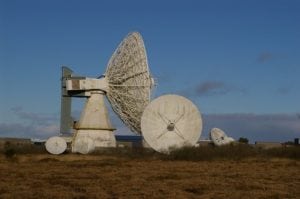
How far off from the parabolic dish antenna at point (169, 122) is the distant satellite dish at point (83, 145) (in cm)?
1266

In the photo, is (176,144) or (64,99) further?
(64,99)

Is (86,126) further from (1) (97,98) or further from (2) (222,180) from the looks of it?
(2) (222,180)

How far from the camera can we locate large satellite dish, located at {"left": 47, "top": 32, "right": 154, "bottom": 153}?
2581 inches

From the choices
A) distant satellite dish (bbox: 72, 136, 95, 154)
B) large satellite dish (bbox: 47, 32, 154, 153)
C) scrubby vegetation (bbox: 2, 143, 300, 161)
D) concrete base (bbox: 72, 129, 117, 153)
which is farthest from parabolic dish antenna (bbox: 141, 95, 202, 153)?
concrete base (bbox: 72, 129, 117, 153)

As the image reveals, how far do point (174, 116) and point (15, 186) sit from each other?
33955 millimetres

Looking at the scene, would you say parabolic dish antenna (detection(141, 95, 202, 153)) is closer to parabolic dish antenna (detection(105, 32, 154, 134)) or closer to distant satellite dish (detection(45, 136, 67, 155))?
parabolic dish antenna (detection(105, 32, 154, 134))

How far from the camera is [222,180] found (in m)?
27.2

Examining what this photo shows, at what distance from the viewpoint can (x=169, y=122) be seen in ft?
183

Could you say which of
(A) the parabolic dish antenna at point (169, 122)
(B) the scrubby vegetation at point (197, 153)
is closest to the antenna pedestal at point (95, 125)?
(B) the scrubby vegetation at point (197, 153)

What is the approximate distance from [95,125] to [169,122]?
1490cm

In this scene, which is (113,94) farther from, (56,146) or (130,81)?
(56,146)

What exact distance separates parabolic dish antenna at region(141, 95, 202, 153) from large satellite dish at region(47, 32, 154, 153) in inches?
374

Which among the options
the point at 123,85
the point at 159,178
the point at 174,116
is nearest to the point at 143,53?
the point at 123,85

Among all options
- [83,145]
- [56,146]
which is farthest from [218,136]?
[56,146]
